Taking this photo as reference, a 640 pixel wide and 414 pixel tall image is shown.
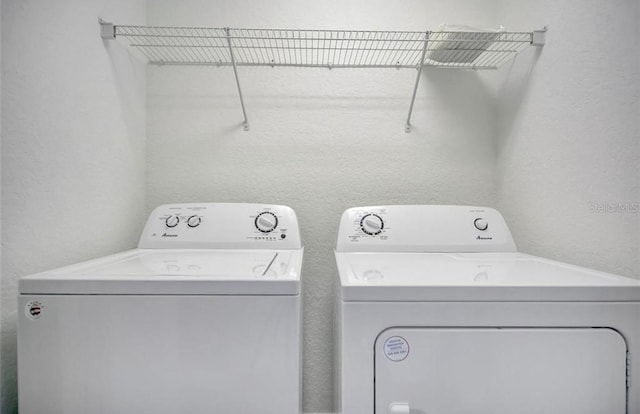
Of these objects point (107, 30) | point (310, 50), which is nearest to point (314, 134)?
point (310, 50)

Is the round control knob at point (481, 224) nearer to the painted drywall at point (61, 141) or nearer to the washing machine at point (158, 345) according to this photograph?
the washing machine at point (158, 345)

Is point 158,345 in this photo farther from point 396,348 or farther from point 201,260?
point 396,348

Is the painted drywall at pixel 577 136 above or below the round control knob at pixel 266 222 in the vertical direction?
above

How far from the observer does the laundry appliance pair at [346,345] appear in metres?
0.71

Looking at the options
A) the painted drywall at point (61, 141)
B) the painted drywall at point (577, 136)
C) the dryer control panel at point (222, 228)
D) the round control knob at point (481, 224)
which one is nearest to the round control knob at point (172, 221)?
the dryer control panel at point (222, 228)

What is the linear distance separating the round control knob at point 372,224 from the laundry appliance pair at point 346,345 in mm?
574

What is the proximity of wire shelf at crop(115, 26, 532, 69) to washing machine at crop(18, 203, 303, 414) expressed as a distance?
112 cm

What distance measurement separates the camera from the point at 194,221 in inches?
52.1

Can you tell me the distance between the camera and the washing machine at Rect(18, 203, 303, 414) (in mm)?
714

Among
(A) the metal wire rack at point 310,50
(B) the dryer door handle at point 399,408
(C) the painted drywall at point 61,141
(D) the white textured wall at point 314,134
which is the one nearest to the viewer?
(B) the dryer door handle at point 399,408

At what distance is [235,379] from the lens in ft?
2.36

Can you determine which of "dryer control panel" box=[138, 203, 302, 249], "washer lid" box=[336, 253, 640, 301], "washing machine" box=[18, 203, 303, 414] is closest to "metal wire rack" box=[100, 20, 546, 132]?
"dryer control panel" box=[138, 203, 302, 249]

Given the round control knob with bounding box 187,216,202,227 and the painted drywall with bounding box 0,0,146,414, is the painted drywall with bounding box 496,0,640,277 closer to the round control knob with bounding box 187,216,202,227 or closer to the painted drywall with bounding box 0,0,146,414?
the round control knob with bounding box 187,216,202,227

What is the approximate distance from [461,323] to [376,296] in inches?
7.8
